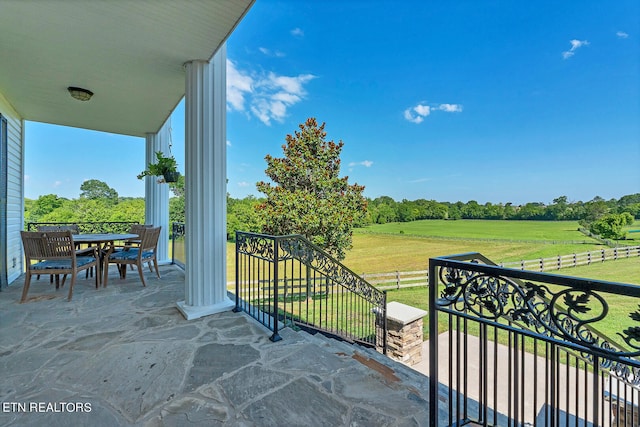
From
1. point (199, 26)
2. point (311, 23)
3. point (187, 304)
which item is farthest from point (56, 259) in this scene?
point (311, 23)

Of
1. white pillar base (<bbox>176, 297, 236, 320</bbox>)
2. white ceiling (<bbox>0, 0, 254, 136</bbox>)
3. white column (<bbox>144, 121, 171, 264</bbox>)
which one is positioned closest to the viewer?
white ceiling (<bbox>0, 0, 254, 136</bbox>)

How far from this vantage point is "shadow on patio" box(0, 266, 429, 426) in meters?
1.34

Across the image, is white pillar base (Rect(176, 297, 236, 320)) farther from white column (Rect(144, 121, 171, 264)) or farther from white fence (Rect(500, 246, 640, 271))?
white fence (Rect(500, 246, 640, 271))

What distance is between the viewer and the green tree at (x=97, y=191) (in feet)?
27.5

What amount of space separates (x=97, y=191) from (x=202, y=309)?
852 centimetres

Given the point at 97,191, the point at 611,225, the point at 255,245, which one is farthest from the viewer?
the point at 97,191

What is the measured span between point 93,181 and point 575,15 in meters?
18.6

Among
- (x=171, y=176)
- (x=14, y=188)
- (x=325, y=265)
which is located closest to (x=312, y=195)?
(x=171, y=176)

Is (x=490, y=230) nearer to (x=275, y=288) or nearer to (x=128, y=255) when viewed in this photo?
(x=275, y=288)

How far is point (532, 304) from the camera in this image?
3.07 feet

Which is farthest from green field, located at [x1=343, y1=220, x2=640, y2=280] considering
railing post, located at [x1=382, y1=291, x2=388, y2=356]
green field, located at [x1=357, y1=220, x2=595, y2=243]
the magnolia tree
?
railing post, located at [x1=382, y1=291, x2=388, y2=356]

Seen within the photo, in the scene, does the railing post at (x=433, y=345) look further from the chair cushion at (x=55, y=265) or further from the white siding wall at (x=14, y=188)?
the white siding wall at (x=14, y=188)

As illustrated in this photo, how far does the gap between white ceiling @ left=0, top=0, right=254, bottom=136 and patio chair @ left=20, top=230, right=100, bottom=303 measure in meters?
1.87

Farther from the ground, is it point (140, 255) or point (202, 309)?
point (140, 255)
